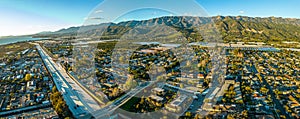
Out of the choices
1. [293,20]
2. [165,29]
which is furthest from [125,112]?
[293,20]

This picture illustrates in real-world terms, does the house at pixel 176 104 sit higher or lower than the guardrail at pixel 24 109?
higher

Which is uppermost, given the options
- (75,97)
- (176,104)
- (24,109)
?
(176,104)

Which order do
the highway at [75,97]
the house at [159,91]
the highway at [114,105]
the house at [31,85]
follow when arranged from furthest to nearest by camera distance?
1. the house at [31,85]
2. the house at [159,91]
3. the highway at [75,97]
4. the highway at [114,105]

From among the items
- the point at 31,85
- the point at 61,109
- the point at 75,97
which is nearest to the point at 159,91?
the point at 75,97

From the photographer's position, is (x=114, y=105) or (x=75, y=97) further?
(x=75, y=97)

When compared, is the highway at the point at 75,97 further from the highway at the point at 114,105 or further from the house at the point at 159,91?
the house at the point at 159,91

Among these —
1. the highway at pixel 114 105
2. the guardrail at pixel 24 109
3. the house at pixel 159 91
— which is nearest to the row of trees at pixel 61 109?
the guardrail at pixel 24 109

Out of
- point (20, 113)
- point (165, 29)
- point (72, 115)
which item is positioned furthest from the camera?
point (165, 29)

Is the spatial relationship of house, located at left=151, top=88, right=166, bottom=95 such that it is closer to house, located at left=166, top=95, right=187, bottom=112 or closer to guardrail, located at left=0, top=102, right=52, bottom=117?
house, located at left=166, top=95, right=187, bottom=112

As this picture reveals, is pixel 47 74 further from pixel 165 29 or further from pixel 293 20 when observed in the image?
pixel 293 20

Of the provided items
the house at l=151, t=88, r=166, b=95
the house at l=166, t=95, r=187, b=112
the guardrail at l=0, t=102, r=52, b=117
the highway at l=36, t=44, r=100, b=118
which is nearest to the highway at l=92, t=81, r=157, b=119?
the highway at l=36, t=44, r=100, b=118

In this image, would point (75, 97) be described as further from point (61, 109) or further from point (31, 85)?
point (31, 85)
